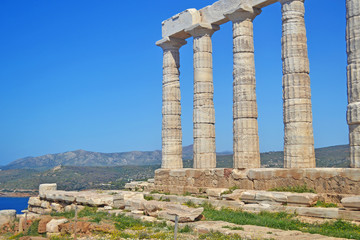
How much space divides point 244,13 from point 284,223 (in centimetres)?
1208

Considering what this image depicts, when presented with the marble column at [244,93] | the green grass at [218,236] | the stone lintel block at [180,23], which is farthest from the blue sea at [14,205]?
the green grass at [218,236]

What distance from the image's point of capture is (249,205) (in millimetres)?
16703

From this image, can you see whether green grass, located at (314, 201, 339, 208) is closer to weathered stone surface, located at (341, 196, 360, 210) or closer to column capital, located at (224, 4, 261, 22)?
weathered stone surface, located at (341, 196, 360, 210)

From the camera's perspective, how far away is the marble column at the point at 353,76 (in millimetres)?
16141

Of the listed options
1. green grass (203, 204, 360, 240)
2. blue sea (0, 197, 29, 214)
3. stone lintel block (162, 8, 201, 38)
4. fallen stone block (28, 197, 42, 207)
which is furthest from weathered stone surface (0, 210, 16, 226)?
blue sea (0, 197, 29, 214)

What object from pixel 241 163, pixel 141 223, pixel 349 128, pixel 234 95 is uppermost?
pixel 234 95

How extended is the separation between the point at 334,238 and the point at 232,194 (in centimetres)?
797

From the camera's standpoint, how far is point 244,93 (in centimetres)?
2092

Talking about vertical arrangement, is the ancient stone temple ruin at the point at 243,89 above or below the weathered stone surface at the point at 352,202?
above

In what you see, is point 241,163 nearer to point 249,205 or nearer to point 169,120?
point 249,205

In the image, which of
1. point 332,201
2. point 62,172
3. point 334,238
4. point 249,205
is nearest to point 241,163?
point 249,205

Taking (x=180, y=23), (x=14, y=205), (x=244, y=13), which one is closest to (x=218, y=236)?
(x=244, y=13)

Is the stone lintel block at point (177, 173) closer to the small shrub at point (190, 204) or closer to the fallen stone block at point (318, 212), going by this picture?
the small shrub at point (190, 204)

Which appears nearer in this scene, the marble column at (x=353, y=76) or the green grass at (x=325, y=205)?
the green grass at (x=325, y=205)
